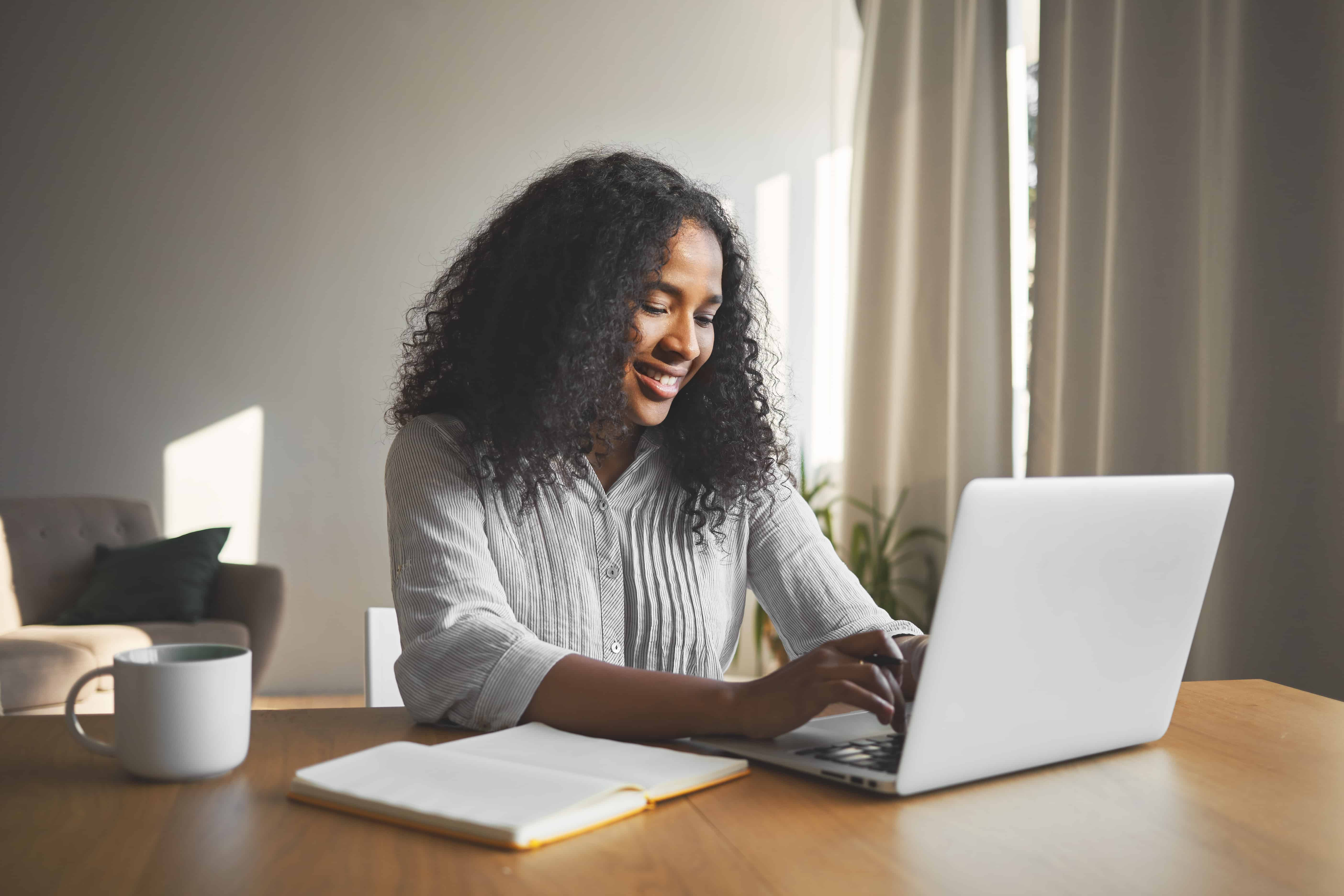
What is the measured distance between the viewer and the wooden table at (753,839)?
1.91 feet

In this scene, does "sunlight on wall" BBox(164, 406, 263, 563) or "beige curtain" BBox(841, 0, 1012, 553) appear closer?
"beige curtain" BBox(841, 0, 1012, 553)

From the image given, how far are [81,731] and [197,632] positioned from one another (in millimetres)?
2754

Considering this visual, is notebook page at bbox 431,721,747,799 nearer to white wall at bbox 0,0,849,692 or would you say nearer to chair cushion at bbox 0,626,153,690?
chair cushion at bbox 0,626,153,690

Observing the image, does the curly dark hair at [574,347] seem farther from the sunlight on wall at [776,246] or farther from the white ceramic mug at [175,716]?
the sunlight on wall at [776,246]

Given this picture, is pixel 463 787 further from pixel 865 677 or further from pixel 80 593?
pixel 80 593

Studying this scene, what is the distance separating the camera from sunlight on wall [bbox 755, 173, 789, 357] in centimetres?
461

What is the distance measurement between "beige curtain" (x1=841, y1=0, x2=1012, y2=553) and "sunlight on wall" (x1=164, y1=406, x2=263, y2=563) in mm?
2377

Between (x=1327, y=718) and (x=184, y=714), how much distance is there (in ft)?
3.44

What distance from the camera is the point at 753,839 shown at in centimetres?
65

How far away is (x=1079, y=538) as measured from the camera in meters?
0.75

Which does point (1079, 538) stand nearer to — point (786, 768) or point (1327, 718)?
point (786, 768)

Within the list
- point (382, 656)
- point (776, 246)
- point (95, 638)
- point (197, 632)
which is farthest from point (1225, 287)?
point (95, 638)

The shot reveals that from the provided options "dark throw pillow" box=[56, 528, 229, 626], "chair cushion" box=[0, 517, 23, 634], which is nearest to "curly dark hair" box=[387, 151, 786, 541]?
"dark throw pillow" box=[56, 528, 229, 626]

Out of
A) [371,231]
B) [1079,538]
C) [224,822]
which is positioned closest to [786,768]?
[1079,538]
